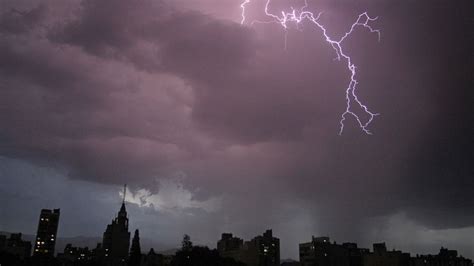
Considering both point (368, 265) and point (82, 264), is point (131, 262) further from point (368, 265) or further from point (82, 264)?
point (368, 265)

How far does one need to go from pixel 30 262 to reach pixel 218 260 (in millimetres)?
68488

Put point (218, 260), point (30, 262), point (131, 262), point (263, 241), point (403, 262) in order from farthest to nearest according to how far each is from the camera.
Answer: point (263, 241) → point (403, 262) → point (30, 262) → point (131, 262) → point (218, 260)

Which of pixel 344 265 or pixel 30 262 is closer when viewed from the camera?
pixel 30 262

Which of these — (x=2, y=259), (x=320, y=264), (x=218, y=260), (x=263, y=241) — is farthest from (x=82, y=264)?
(x=320, y=264)

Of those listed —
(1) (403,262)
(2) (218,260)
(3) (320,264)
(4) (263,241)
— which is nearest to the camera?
(2) (218,260)

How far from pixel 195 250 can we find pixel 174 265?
6952 millimetres

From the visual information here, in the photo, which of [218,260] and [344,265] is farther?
[344,265]

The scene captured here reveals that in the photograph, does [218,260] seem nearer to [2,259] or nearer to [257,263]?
[2,259]

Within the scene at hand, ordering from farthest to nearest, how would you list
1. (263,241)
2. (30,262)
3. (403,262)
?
1. (263,241)
2. (403,262)
3. (30,262)

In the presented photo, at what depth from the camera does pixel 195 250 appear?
→ 12756 centimetres

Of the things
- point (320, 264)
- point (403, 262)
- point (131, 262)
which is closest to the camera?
point (131, 262)

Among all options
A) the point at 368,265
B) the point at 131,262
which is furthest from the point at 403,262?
the point at 131,262

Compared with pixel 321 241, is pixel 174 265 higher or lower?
lower

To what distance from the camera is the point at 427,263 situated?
7426 inches
